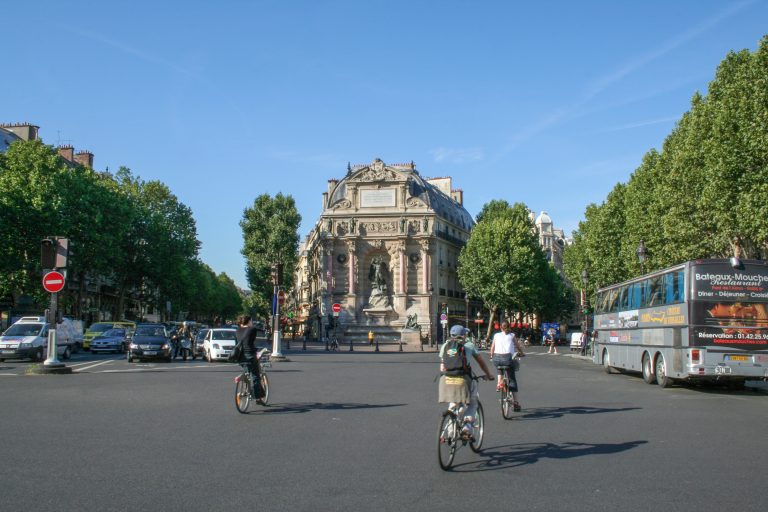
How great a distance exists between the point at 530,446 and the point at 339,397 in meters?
7.21

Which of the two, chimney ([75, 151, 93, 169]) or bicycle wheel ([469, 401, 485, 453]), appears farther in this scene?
chimney ([75, 151, 93, 169])

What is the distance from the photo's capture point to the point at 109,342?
39688 millimetres

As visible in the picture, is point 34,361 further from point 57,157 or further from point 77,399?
point 57,157

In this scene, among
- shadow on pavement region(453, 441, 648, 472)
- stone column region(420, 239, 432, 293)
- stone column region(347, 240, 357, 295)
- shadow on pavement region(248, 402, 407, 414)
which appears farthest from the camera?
stone column region(420, 239, 432, 293)

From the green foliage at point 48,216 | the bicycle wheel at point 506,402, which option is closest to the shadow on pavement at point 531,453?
the bicycle wheel at point 506,402

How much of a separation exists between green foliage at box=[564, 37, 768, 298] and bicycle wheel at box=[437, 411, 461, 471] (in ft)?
77.7

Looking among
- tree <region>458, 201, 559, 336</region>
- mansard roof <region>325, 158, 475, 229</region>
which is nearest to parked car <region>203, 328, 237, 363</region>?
tree <region>458, 201, 559, 336</region>

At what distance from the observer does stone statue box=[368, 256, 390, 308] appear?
7269 centimetres

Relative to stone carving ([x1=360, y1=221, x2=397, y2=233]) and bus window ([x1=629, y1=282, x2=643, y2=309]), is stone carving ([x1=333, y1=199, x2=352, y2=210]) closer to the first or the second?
stone carving ([x1=360, y1=221, x2=397, y2=233])

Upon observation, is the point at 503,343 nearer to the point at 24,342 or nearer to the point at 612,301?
the point at 612,301

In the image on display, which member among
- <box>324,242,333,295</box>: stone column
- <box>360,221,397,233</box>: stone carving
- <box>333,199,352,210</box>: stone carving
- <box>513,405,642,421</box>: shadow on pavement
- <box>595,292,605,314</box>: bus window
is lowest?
<box>513,405,642,421</box>: shadow on pavement

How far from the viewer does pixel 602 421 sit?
13.2m

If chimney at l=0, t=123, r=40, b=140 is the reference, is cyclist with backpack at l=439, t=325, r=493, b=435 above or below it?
below

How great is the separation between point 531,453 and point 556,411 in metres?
5.24
